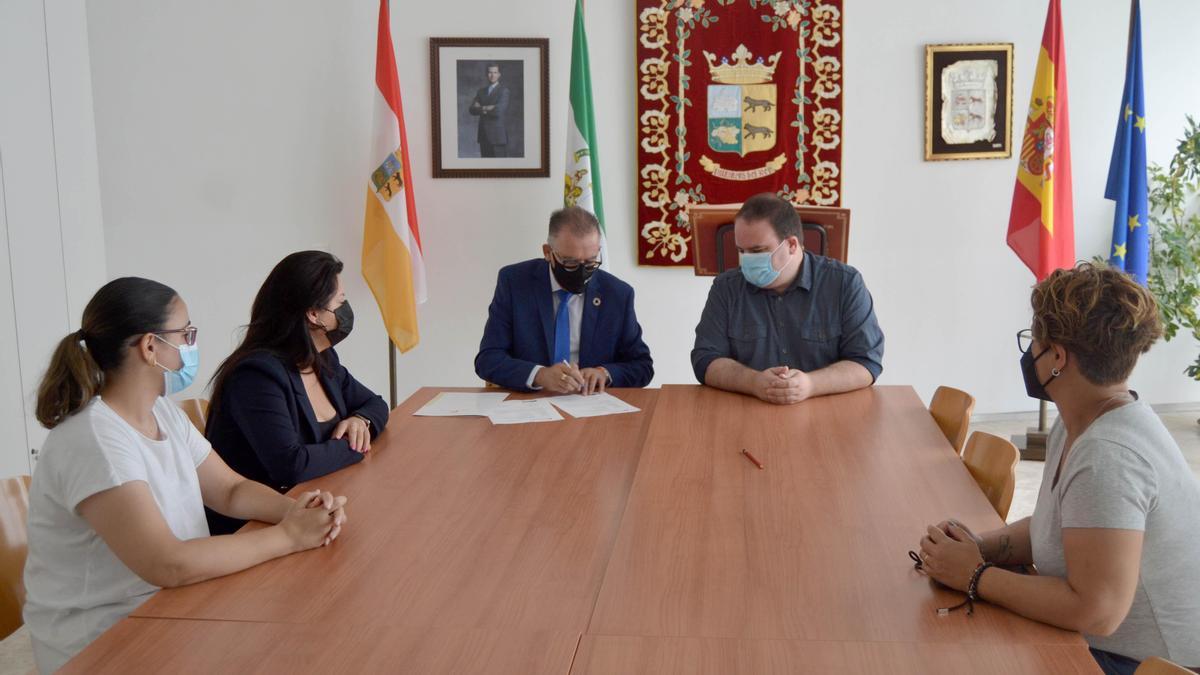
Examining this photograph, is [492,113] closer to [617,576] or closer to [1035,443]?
[1035,443]

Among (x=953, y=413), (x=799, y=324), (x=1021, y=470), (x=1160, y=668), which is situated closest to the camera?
(x=1160, y=668)

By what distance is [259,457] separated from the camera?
8.31 feet

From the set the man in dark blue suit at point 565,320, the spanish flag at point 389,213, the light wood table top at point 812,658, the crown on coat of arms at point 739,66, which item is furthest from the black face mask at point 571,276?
the light wood table top at point 812,658

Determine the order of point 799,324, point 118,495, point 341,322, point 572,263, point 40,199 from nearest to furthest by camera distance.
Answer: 1. point 118,495
2. point 341,322
3. point 799,324
4. point 572,263
5. point 40,199

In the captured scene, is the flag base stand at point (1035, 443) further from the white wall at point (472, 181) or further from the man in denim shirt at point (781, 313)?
the man in denim shirt at point (781, 313)

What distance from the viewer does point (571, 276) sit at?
3.78 meters

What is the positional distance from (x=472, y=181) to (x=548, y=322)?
6.19ft

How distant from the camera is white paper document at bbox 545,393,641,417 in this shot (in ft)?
10.6

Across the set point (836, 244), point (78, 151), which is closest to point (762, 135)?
point (836, 244)

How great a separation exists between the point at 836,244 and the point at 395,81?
97.5 inches

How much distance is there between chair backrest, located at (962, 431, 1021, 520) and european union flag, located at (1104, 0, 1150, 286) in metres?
3.07

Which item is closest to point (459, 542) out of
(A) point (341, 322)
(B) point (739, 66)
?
(A) point (341, 322)

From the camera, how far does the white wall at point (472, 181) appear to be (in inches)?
211

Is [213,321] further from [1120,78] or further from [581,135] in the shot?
[1120,78]
